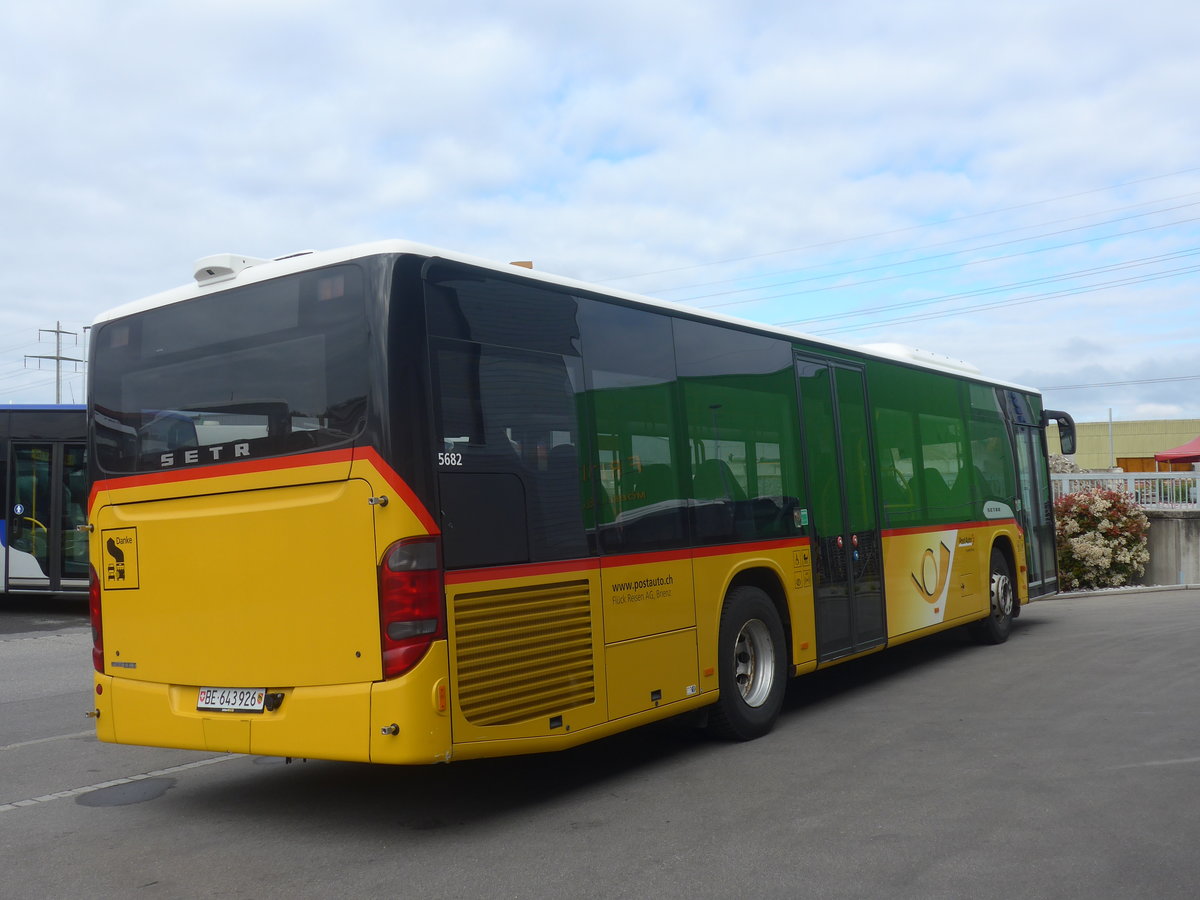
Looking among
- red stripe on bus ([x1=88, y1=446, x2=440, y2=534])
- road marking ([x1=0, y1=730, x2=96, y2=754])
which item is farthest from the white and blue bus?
red stripe on bus ([x1=88, y1=446, x2=440, y2=534])

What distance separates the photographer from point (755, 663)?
27.7 feet

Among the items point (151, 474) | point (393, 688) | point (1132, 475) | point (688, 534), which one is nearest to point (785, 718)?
point (688, 534)

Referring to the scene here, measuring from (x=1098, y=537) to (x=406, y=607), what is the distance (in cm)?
1738

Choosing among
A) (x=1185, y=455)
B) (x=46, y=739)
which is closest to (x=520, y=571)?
(x=46, y=739)

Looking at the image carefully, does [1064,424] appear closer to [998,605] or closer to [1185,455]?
[998,605]

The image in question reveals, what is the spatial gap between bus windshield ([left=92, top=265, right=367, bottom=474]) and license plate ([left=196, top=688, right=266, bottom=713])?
4.04ft

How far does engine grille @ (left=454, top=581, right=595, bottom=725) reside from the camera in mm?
5805

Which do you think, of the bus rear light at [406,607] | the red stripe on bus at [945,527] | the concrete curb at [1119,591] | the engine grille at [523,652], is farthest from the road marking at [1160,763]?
the concrete curb at [1119,591]

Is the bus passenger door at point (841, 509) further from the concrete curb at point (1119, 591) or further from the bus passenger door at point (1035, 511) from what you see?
the concrete curb at point (1119, 591)

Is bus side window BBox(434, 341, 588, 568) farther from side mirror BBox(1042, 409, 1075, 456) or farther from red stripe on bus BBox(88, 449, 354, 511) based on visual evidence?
side mirror BBox(1042, 409, 1075, 456)

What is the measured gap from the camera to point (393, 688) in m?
5.57

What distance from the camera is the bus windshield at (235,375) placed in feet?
19.4

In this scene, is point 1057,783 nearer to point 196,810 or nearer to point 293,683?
point 293,683

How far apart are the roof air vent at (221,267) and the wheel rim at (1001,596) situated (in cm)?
941
